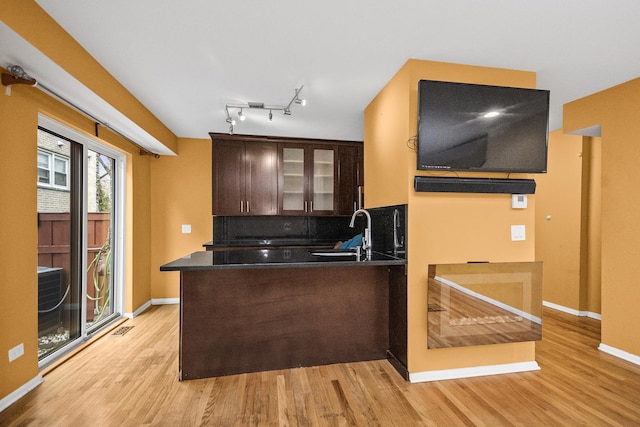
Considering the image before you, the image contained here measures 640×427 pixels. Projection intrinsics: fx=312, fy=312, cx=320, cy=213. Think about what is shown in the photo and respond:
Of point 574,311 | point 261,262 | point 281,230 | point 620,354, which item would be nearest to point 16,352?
point 261,262

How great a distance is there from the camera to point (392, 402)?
213 cm

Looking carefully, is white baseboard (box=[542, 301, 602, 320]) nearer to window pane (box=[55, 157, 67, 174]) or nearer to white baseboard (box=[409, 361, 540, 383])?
white baseboard (box=[409, 361, 540, 383])

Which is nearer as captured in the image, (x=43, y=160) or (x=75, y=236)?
(x=43, y=160)

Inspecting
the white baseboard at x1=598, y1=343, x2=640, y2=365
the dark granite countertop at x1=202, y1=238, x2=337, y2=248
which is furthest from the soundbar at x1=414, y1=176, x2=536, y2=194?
the dark granite countertop at x1=202, y1=238, x2=337, y2=248

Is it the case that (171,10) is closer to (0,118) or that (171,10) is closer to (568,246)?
(0,118)

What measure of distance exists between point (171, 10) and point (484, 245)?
2745 millimetres

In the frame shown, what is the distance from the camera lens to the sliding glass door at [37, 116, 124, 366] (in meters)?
2.70

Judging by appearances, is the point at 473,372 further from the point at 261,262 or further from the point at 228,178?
the point at 228,178

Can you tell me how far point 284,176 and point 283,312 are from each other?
8.31 feet

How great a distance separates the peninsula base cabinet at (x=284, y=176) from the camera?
4559 mm

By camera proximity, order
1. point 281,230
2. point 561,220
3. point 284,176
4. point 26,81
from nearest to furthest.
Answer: point 26,81
point 561,220
point 284,176
point 281,230

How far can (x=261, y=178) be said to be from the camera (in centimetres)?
464

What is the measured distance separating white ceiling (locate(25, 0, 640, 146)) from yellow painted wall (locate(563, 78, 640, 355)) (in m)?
0.24

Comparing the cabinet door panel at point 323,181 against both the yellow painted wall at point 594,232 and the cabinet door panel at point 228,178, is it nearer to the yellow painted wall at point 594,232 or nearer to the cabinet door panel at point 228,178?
the cabinet door panel at point 228,178
